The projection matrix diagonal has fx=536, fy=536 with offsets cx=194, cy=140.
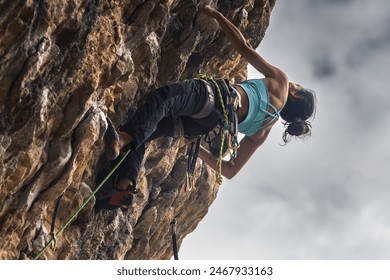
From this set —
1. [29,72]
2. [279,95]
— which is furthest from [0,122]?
[279,95]

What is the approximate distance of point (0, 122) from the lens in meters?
4.30

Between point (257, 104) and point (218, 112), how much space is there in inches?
28.4

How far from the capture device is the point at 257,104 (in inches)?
265

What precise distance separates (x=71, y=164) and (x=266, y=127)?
9.89 feet

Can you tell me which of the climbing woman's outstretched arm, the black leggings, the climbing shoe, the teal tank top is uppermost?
the climbing woman's outstretched arm

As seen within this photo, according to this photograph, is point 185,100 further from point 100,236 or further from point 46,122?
point 100,236

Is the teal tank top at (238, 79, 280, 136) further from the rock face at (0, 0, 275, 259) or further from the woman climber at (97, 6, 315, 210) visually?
the rock face at (0, 0, 275, 259)

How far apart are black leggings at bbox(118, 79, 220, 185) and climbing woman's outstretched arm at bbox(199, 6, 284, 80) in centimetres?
82

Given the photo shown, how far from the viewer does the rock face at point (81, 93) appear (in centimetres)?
436

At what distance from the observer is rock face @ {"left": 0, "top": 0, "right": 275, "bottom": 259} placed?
436 centimetres

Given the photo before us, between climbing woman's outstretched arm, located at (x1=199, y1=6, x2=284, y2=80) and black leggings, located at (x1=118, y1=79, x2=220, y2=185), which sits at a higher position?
climbing woman's outstretched arm, located at (x1=199, y1=6, x2=284, y2=80)

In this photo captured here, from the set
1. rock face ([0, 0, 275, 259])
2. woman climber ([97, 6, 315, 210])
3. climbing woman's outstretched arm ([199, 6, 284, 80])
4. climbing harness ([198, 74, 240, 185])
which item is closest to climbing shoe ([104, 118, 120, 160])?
woman climber ([97, 6, 315, 210])

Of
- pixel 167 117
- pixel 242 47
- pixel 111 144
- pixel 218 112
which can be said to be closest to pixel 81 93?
pixel 111 144

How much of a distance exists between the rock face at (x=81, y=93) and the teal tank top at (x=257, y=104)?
104 cm
